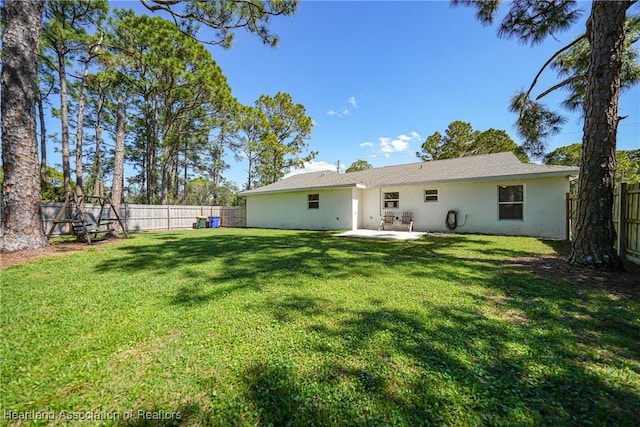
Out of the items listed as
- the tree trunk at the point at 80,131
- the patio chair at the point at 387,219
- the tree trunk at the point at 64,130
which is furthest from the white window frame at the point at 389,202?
the tree trunk at the point at 64,130

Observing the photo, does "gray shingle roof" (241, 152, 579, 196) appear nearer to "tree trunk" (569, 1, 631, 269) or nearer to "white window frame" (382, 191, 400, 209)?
"white window frame" (382, 191, 400, 209)

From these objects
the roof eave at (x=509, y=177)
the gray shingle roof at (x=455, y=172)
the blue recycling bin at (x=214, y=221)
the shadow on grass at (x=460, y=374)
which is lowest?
the shadow on grass at (x=460, y=374)

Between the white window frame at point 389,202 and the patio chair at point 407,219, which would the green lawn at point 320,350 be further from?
the white window frame at point 389,202

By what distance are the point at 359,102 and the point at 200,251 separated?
12975 millimetres

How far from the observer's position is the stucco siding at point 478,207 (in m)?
8.95

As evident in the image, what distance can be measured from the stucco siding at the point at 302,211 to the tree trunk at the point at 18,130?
397 inches

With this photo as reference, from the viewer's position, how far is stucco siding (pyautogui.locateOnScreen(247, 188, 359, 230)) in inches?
490

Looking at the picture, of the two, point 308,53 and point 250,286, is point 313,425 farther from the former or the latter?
point 308,53

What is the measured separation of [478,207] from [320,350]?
10760mm

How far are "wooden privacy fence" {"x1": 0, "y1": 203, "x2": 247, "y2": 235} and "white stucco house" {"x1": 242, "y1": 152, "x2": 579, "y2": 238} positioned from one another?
3.78 m

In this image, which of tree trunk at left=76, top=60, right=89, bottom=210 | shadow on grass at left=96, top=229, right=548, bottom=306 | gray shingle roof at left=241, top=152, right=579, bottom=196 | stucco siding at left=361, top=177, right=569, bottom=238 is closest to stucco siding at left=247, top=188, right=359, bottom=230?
gray shingle roof at left=241, top=152, right=579, bottom=196

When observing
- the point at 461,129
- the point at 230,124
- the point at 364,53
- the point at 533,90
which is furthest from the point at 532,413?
the point at 461,129

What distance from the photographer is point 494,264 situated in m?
4.97

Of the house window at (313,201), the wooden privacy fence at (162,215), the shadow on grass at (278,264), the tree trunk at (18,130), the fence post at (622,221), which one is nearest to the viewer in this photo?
the shadow on grass at (278,264)
